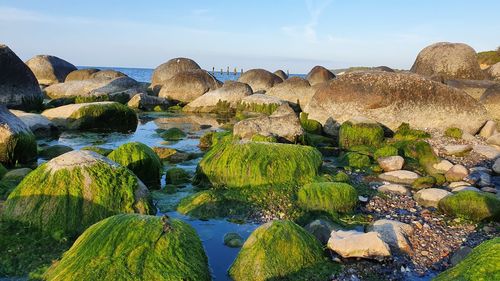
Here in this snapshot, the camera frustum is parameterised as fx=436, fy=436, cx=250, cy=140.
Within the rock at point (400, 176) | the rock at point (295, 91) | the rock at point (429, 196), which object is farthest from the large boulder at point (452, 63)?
the rock at point (429, 196)

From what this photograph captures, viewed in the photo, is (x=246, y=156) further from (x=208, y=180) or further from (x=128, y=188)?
(x=128, y=188)

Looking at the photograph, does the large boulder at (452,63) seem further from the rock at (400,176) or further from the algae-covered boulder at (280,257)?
the algae-covered boulder at (280,257)

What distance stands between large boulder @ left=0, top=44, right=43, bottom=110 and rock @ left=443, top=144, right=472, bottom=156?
18457 mm

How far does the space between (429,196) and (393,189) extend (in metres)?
0.78

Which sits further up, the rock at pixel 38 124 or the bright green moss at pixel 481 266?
the bright green moss at pixel 481 266

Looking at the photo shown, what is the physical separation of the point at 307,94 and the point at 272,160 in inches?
632

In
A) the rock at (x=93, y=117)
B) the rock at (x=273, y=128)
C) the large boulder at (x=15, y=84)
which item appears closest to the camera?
the rock at (x=273, y=128)

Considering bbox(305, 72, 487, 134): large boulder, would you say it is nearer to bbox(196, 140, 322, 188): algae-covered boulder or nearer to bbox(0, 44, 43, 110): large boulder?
bbox(196, 140, 322, 188): algae-covered boulder

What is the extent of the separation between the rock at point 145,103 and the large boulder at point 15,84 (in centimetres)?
507

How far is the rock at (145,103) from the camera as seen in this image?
81.0ft

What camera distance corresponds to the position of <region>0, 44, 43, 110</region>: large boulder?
20039 mm

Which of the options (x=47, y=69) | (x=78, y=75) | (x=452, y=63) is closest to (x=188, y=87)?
(x=78, y=75)

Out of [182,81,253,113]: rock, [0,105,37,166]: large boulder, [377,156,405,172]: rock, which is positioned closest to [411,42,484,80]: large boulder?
[182,81,253,113]: rock

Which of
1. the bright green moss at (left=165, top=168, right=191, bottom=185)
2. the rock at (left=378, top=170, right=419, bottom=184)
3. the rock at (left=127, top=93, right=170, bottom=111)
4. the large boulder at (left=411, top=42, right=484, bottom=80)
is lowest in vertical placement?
the rock at (left=127, top=93, right=170, bottom=111)
